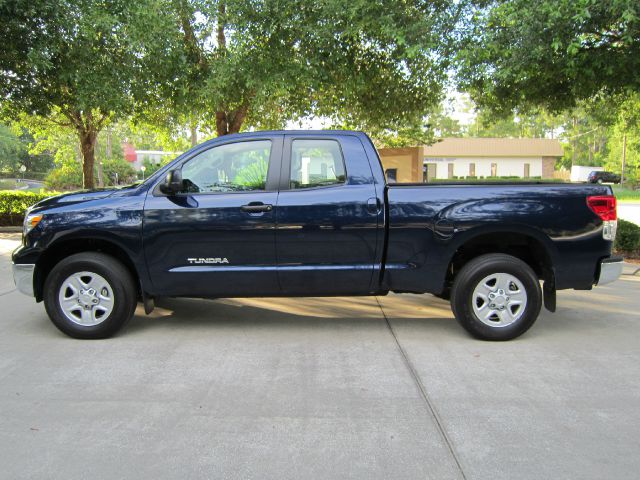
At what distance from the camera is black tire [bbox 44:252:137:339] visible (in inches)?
208

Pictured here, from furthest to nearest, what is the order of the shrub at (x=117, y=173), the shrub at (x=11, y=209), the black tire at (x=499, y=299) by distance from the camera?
the shrub at (x=117, y=173) < the shrub at (x=11, y=209) < the black tire at (x=499, y=299)

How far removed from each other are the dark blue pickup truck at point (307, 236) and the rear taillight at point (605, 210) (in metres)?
0.01

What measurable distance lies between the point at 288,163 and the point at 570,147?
80.3m

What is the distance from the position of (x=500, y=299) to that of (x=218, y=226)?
2.75m

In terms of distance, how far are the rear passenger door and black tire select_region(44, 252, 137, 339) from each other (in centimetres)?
148

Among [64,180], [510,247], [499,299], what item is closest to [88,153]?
[510,247]

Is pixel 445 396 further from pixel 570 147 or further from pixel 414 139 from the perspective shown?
pixel 570 147

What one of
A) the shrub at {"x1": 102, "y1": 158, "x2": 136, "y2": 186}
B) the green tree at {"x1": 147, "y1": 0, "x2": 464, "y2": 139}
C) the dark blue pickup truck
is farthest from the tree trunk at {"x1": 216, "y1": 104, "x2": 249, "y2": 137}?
the shrub at {"x1": 102, "y1": 158, "x2": 136, "y2": 186}

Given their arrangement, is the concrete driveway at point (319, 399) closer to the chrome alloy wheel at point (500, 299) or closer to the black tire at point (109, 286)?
the black tire at point (109, 286)

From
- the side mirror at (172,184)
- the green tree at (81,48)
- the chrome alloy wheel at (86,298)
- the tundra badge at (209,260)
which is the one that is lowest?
the chrome alloy wheel at (86,298)

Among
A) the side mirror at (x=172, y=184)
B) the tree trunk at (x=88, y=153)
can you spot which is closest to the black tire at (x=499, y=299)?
the side mirror at (x=172, y=184)

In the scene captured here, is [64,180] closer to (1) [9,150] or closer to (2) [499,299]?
(1) [9,150]

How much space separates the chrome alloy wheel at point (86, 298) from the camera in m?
5.33

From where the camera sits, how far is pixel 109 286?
5.31 m
